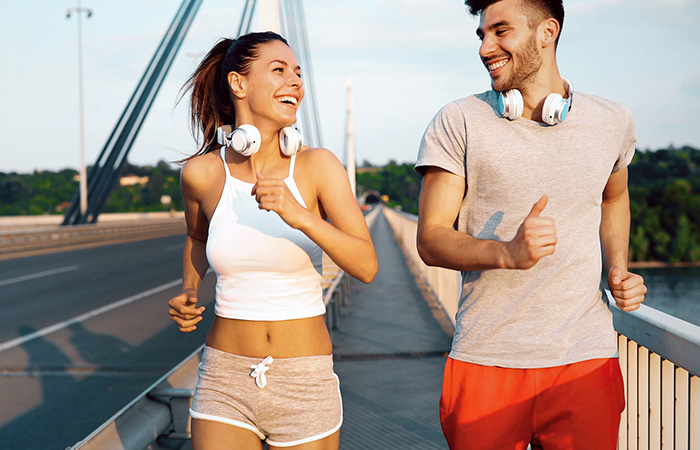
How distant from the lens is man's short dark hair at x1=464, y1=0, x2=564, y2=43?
201cm

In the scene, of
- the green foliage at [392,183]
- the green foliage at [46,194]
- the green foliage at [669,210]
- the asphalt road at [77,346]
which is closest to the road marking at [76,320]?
the asphalt road at [77,346]

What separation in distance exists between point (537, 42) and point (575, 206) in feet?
1.68

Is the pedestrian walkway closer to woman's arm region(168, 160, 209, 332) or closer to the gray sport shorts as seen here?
woman's arm region(168, 160, 209, 332)

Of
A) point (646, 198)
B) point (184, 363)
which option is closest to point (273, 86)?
point (184, 363)

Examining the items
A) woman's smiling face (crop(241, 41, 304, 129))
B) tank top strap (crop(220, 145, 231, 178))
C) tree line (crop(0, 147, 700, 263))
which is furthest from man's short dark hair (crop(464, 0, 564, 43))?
tree line (crop(0, 147, 700, 263))

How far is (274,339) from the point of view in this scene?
2.06m

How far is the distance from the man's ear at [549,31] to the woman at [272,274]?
75 centimetres

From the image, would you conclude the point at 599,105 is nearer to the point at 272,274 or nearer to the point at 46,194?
the point at 272,274

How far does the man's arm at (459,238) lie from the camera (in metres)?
1.61

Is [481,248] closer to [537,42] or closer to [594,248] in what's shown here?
[594,248]

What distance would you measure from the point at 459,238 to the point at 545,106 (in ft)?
1.54

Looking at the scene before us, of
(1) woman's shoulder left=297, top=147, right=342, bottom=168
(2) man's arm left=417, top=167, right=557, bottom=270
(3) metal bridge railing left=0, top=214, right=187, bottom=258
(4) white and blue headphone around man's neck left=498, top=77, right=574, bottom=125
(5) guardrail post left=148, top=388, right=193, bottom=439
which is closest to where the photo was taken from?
(2) man's arm left=417, top=167, right=557, bottom=270

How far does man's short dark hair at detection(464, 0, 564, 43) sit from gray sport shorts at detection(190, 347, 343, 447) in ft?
3.92

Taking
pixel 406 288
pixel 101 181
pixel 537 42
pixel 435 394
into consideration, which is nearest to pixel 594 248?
pixel 537 42
